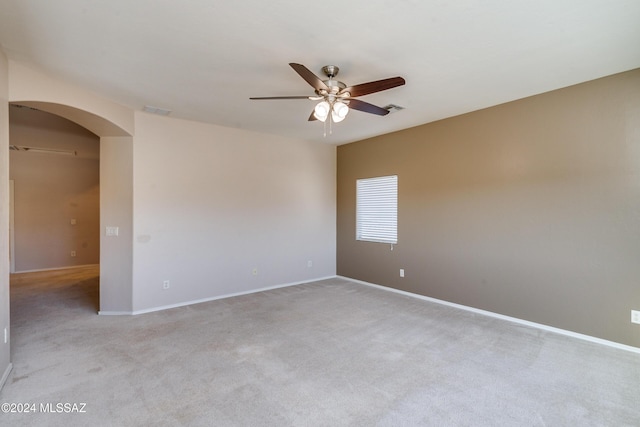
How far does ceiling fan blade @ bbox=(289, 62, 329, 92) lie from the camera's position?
222cm

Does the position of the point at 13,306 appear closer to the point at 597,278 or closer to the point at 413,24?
the point at 413,24

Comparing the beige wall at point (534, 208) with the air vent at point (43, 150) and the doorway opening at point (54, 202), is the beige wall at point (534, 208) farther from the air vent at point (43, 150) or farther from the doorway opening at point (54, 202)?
the air vent at point (43, 150)

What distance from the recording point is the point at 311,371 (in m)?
2.59

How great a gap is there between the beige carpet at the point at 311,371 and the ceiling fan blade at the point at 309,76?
2.44 meters

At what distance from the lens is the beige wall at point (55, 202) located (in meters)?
6.61

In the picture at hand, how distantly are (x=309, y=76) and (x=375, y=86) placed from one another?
22.4 inches

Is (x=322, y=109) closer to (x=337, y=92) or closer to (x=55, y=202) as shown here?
(x=337, y=92)

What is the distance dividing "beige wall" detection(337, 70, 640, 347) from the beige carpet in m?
0.45

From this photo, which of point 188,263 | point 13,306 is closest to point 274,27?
point 188,263

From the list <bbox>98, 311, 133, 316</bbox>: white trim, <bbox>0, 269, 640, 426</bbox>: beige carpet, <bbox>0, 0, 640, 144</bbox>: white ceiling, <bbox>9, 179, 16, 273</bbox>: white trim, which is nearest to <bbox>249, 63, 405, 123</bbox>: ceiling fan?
<bbox>0, 0, 640, 144</bbox>: white ceiling

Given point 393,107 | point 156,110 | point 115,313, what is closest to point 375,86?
point 393,107

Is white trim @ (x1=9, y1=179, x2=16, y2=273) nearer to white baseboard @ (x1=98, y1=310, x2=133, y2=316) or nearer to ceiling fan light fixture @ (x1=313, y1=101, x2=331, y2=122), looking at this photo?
white baseboard @ (x1=98, y1=310, x2=133, y2=316)

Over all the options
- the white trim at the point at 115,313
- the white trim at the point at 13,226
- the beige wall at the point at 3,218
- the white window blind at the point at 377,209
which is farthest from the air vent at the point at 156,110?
the white trim at the point at 13,226

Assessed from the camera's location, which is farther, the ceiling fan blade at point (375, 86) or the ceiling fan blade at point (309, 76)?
the ceiling fan blade at point (375, 86)
